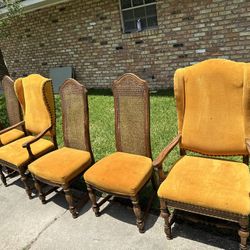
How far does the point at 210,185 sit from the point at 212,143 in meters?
0.59

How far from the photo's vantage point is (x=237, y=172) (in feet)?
8.06

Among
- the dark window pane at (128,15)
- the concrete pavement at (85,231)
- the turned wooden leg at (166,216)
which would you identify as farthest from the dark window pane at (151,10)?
the turned wooden leg at (166,216)

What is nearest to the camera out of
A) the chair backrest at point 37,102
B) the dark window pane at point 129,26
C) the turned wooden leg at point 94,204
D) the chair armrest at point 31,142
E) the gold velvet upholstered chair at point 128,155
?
the gold velvet upholstered chair at point 128,155

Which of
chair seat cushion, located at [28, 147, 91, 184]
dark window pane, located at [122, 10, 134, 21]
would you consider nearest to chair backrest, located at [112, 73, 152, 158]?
chair seat cushion, located at [28, 147, 91, 184]

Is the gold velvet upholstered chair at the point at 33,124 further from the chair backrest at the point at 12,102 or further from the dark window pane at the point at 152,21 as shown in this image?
the dark window pane at the point at 152,21

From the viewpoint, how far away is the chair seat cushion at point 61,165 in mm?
3064

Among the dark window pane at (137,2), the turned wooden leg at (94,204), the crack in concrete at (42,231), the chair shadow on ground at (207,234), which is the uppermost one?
the dark window pane at (137,2)

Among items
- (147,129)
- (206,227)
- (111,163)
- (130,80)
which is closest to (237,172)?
(206,227)

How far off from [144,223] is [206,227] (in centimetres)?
60

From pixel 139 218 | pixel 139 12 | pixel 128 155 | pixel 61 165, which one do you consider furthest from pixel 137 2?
pixel 139 218

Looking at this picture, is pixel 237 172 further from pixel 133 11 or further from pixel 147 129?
pixel 133 11

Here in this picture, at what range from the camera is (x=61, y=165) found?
3195mm

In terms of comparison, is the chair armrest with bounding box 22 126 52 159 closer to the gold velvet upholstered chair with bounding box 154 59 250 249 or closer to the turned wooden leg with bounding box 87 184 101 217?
the turned wooden leg with bounding box 87 184 101 217

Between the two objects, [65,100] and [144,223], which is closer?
[144,223]
